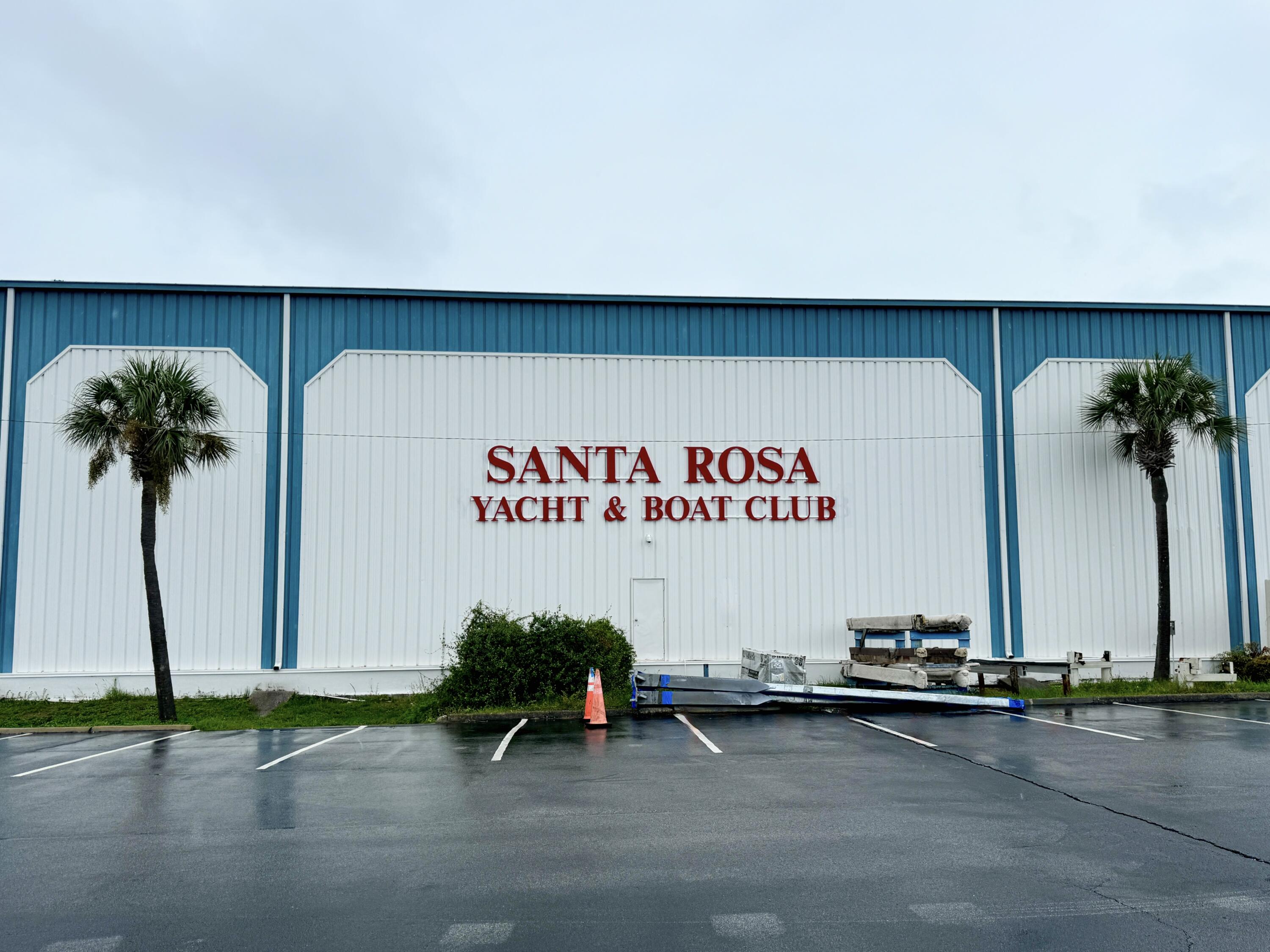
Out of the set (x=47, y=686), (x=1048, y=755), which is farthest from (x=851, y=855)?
(x=47, y=686)

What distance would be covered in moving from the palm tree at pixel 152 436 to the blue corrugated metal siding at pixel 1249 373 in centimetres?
2387

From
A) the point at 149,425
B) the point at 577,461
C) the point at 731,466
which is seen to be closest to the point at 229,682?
the point at 149,425

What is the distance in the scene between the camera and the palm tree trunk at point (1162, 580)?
70.1 feet

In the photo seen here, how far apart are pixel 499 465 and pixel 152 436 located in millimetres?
7430

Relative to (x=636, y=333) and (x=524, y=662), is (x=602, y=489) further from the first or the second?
(x=524, y=662)

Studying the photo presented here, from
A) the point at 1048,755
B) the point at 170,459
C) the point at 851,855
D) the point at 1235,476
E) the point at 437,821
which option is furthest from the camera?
the point at 1235,476

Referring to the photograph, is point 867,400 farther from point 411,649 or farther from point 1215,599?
point 411,649

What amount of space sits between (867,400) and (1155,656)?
8.99m

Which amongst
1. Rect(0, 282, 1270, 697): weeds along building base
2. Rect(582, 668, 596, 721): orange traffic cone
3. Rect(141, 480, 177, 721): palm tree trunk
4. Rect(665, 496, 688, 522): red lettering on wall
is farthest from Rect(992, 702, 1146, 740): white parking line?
Rect(141, 480, 177, 721): palm tree trunk

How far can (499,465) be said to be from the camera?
72.4 ft

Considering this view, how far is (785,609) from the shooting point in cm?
2216

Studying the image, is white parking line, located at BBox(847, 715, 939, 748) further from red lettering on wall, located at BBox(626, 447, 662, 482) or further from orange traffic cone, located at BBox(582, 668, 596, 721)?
red lettering on wall, located at BBox(626, 447, 662, 482)

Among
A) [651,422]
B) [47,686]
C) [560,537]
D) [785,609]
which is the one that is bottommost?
[47,686]

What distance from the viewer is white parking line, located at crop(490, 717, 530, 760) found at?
12438 millimetres
